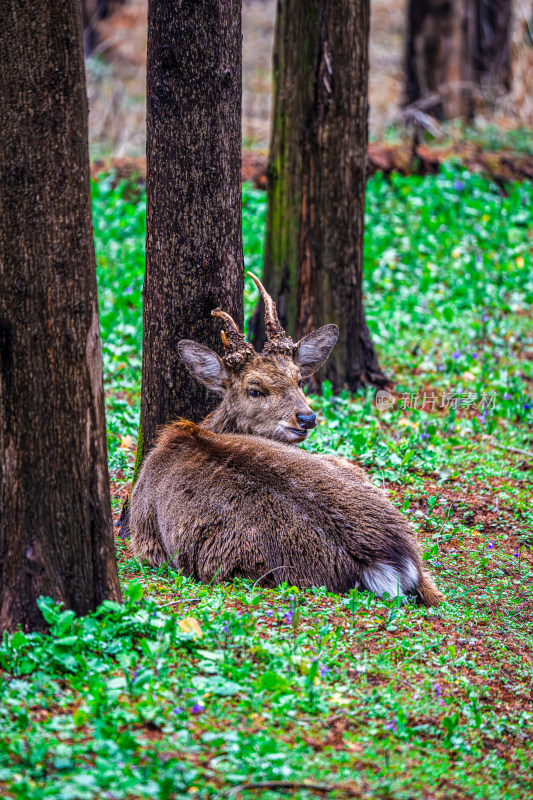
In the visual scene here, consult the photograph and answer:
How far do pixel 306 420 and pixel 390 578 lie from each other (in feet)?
5.11

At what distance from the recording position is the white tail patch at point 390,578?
500 cm

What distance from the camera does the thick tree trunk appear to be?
386 centimetres

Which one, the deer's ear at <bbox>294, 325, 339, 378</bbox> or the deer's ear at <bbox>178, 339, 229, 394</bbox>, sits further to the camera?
the deer's ear at <bbox>294, 325, 339, 378</bbox>

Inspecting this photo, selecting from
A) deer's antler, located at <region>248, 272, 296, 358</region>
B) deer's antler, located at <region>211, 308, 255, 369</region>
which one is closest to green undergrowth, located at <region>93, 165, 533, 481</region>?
deer's antler, located at <region>248, 272, 296, 358</region>

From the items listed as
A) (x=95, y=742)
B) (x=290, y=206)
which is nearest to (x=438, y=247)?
(x=290, y=206)

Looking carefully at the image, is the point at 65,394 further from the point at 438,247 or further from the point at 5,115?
the point at 438,247

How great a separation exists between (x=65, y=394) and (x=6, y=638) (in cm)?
112

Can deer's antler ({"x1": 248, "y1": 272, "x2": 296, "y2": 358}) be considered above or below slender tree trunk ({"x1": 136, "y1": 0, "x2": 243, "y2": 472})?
below

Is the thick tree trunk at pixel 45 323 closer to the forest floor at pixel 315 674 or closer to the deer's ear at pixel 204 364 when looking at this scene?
the forest floor at pixel 315 674

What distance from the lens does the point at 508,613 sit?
5277mm

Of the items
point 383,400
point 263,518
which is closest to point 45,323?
point 263,518

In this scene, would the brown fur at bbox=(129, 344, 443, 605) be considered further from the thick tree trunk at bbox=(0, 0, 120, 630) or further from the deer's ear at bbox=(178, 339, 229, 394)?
the thick tree trunk at bbox=(0, 0, 120, 630)

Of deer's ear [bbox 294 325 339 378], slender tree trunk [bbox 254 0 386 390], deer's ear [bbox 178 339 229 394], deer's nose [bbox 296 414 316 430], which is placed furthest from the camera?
slender tree trunk [bbox 254 0 386 390]

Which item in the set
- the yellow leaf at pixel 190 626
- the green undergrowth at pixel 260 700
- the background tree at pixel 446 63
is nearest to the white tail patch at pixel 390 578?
the green undergrowth at pixel 260 700
